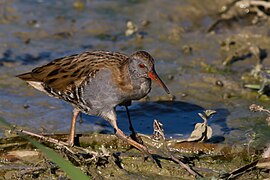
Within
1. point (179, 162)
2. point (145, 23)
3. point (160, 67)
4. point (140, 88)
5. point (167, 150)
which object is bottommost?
point (179, 162)

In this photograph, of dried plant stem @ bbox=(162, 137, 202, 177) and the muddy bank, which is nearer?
dried plant stem @ bbox=(162, 137, 202, 177)

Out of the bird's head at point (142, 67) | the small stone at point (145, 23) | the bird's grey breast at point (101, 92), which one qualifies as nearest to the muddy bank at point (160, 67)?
the small stone at point (145, 23)

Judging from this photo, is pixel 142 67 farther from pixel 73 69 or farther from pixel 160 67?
pixel 160 67

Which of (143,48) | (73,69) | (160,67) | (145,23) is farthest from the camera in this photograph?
(145,23)

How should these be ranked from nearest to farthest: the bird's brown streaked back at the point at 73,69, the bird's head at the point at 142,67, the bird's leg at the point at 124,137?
the bird's leg at the point at 124,137, the bird's head at the point at 142,67, the bird's brown streaked back at the point at 73,69

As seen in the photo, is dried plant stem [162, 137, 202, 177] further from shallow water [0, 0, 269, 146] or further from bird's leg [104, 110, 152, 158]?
shallow water [0, 0, 269, 146]

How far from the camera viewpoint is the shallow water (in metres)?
8.09

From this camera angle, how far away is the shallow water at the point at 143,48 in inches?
319

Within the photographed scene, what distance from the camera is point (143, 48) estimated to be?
404 inches

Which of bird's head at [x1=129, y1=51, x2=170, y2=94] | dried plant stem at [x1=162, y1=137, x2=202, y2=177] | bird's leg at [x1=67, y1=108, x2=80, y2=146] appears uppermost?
bird's head at [x1=129, y1=51, x2=170, y2=94]

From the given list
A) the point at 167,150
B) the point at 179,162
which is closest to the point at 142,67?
the point at 167,150

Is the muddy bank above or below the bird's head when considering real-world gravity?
below

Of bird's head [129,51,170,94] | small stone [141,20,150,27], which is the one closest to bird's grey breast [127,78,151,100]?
bird's head [129,51,170,94]

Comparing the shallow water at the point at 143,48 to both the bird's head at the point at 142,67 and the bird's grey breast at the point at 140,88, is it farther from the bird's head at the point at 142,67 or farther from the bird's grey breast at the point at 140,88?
the bird's head at the point at 142,67
